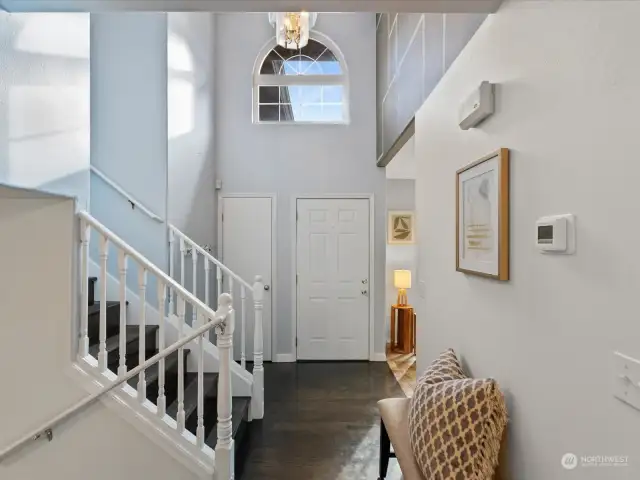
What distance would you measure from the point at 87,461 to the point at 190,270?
2007mm

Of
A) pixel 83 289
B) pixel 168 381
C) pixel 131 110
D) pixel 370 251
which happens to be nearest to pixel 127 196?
pixel 131 110

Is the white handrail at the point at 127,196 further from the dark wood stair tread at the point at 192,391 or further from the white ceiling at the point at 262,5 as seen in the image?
the white ceiling at the point at 262,5

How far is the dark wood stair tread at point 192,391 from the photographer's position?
250cm

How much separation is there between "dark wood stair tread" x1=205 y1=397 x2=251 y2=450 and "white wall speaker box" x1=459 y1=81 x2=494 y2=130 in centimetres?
220

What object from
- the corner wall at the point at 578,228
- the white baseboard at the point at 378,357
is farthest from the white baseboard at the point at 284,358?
the corner wall at the point at 578,228

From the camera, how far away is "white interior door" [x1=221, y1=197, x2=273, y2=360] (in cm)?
474

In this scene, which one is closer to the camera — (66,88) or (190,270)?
(66,88)

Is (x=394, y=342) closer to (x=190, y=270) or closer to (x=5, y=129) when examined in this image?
(x=190, y=270)

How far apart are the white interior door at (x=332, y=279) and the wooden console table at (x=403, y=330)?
631 millimetres

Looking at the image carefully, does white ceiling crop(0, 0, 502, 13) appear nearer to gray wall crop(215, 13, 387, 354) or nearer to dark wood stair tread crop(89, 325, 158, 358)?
dark wood stair tread crop(89, 325, 158, 358)

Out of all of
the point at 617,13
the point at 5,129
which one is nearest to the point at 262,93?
the point at 5,129

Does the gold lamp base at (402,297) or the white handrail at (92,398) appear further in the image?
the gold lamp base at (402,297)

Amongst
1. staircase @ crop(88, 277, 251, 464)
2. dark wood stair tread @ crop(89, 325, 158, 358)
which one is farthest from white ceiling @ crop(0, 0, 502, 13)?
dark wood stair tread @ crop(89, 325, 158, 358)

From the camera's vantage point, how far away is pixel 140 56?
342 cm
